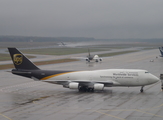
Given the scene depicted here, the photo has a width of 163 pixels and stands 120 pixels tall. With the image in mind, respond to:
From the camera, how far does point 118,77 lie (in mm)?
42000

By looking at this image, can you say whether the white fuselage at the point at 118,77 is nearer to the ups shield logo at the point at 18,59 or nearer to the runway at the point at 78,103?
the runway at the point at 78,103

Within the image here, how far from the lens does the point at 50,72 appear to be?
44750mm

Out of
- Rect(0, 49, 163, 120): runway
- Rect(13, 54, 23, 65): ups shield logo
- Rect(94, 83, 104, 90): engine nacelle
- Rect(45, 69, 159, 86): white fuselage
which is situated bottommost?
Rect(0, 49, 163, 120): runway

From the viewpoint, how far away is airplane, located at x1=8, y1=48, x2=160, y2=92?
4143 centimetres

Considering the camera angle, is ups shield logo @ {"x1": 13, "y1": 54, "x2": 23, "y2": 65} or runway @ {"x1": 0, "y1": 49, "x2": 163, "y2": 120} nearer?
runway @ {"x1": 0, "y1": 49, "x2": 163, "y2": 120}

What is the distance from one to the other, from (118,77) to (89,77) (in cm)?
472

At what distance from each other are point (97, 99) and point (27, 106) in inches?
380

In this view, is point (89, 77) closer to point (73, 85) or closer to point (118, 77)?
point (73, 85)

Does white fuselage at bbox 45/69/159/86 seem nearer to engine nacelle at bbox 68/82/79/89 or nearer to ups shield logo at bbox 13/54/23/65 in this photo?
engine nacelle at bbox 68/82/79/89

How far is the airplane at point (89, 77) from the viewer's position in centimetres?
4143

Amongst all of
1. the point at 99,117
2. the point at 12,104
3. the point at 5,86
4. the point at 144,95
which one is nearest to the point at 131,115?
the point at 99,117

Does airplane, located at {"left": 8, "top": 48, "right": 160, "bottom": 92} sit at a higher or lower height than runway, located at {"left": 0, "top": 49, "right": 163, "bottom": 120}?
higher

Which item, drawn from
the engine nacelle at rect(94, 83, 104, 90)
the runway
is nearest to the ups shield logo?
the runway

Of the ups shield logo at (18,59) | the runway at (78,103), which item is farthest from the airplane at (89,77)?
the runway at (78,103)
